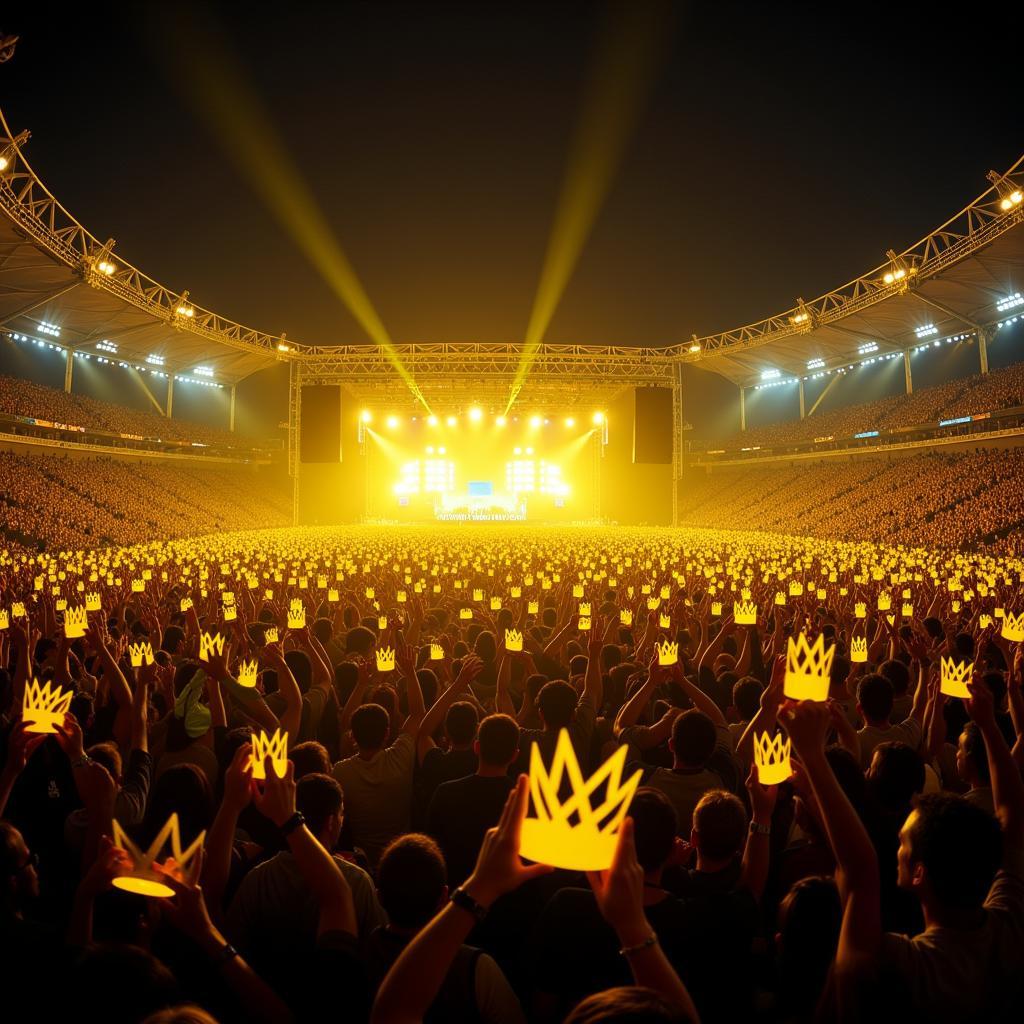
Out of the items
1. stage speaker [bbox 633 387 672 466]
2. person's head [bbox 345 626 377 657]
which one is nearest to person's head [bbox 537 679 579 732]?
person's head [bbox 345 626 377 657]

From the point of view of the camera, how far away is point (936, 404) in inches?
1626

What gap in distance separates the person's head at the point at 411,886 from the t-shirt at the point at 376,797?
1.75m

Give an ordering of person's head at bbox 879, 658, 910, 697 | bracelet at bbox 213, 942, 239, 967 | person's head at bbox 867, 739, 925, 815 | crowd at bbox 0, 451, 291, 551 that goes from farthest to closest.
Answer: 1. crowd at bbox 0, 451, 291, 551
2. person's head at bbox 879, 658, 910, 697
3. person's head at bbox 867, 739, 925, 815
4. bracelet at bbox 213, 942, 239, 967

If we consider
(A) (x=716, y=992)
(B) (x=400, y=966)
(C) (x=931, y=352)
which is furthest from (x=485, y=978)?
(C) (x=931, y=352)

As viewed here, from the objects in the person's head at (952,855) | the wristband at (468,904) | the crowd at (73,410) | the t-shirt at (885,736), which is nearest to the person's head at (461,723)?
the t-shirt at (885,736)

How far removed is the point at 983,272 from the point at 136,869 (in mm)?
40625

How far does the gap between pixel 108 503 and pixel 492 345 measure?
74.6 ft

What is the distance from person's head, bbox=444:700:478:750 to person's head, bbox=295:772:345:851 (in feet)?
4.74

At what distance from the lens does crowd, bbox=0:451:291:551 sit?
2886 cm

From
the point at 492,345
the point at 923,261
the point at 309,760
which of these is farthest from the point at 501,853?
the point at 492,345

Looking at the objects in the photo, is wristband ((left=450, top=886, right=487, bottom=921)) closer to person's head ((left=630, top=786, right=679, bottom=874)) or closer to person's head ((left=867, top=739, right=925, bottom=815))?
person's head ((left=630, top=786, right=679, bottom=874))

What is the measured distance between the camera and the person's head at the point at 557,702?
4.44 m

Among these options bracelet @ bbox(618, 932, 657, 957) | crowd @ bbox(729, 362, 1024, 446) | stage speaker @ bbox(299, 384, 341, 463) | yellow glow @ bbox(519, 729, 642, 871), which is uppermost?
crowd @ bbox(729, 362, 1024, 446)

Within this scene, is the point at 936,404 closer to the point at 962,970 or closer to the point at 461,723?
the point at 461,723
